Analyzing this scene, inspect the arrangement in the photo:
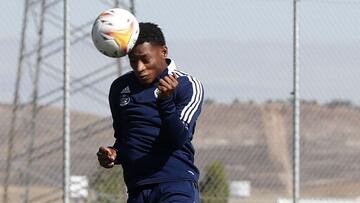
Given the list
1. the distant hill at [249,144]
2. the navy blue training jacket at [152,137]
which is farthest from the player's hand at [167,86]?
the distant hill at [249,144]

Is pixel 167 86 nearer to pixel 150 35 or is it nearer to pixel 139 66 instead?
pixel 139 66

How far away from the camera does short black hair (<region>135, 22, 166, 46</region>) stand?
689 centimetres

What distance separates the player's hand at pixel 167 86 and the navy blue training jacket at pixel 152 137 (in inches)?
7.7

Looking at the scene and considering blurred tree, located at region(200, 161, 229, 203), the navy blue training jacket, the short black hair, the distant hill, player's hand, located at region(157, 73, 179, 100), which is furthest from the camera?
blurred tree, located at region(200, 161, 229, 203)

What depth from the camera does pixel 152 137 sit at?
6.80 meters

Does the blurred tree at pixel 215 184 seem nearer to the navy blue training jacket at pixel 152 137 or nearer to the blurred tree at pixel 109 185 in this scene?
the blurred tree at pixel 109 185

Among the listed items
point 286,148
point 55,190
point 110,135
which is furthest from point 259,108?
point 55,190

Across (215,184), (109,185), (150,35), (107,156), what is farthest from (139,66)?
(215,184)

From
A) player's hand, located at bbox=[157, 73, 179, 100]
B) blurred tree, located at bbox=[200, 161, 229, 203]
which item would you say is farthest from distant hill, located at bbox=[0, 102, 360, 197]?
player's hand, located at bbox=[157, 73, 179, 100]

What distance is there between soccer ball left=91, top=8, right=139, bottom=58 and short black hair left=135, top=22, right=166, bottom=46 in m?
0.03

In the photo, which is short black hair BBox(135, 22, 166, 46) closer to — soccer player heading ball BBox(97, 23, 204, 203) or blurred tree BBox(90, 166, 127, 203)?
soccer player heading ball BBox(97, 23, 204, 203)

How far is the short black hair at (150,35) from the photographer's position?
271 inches

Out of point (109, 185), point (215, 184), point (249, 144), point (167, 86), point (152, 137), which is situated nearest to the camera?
point (167, 86)

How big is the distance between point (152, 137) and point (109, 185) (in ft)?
18.1
